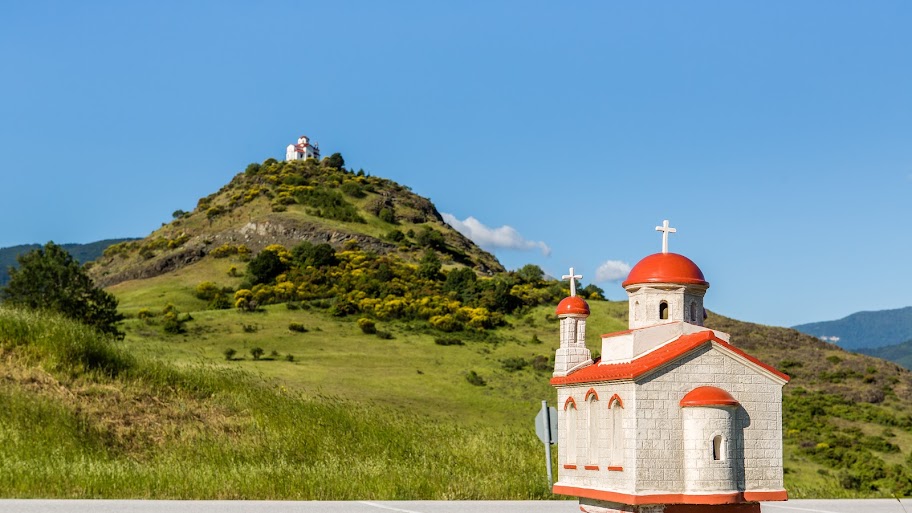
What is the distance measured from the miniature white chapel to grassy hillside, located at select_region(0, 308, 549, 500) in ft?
37.4

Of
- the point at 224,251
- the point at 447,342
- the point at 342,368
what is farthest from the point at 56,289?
the point at 224,251

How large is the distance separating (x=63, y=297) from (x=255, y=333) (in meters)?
11.9

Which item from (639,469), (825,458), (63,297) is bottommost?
(825,458)

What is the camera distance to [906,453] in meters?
42.4

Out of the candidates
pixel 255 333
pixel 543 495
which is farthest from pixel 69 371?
pixel 255 333

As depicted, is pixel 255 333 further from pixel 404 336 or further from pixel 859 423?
pixel 859 423

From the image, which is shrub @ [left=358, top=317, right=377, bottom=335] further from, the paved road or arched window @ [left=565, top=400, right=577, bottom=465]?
arched window @ [left=565, top=400, right=577, bottom=465]

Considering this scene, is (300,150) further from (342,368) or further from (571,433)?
(571,433)

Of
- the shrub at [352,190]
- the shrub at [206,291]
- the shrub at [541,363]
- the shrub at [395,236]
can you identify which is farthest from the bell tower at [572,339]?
the shrub at [352,190]

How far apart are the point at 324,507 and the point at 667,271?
921 cm

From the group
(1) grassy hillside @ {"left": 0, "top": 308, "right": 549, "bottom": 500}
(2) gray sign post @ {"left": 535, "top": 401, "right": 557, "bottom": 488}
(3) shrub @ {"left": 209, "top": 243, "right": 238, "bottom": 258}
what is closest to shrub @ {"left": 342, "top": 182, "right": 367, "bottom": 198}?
(3) shrub @ {"left": 209, "top": 243, "right": 238, "bottom": 258}

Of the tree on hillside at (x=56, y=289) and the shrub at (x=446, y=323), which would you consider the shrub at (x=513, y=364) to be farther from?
the tree on hillside at (x=56, y=289)

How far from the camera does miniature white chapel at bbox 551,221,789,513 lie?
27.7 feet

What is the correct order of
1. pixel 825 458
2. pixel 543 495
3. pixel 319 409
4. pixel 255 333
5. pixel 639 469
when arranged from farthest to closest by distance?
pixel 255 333
pixel 825 458
pixel 319 409
pixel 543 495
pixel 639 469
